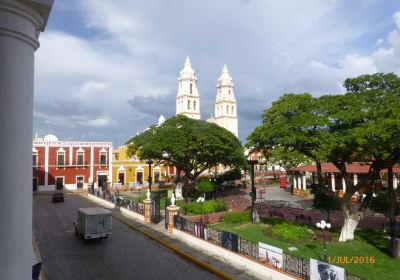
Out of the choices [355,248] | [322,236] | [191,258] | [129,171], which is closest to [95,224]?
[191,258]

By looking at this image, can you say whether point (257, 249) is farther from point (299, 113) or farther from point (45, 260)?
point (45, 260)

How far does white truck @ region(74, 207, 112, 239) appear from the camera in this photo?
18.2 m

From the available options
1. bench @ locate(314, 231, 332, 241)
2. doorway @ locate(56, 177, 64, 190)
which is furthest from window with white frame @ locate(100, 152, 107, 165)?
bench @ locate(314, 231, 332, 241)

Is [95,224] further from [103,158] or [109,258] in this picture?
[103,158]

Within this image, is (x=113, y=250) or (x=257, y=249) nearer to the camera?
(x=257, y=249)

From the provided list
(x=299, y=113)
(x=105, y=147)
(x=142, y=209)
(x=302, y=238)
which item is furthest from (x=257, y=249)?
(x=105, y=147)

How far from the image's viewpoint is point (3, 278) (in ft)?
11.8

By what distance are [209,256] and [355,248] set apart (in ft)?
22.5

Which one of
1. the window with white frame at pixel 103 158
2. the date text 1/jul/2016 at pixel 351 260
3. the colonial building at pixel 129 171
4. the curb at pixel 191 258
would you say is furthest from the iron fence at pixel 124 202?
the date text 1/jul/2016 at pixel 351 260

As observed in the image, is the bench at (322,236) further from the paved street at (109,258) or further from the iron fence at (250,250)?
the paved street at (109,258)

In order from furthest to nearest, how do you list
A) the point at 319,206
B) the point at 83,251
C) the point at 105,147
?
1. the point at 105,147
2. the point at 319,206
3. the point at 83,251

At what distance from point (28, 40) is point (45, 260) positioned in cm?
1424

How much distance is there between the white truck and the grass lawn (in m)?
7.39

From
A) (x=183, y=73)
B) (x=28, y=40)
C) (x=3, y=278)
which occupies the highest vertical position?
(x=183, y=73)
